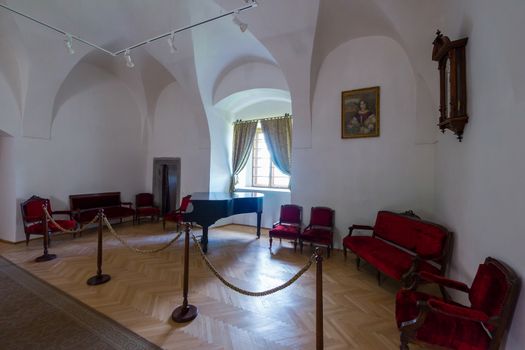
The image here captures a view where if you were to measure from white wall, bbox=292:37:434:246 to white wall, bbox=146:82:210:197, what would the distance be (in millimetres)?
2975

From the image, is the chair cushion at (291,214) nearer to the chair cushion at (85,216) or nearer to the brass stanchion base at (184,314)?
the brass stanchion base at (184,314)

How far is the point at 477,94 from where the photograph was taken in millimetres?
2422

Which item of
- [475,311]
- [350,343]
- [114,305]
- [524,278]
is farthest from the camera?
[114,305]

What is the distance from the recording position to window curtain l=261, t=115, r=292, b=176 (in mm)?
6523

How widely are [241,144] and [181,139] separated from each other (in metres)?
1.84

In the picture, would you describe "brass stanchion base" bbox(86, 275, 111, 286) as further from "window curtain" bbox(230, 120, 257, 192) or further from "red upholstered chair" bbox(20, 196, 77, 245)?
"window curtain" bbox(230, 120, 257, 192)

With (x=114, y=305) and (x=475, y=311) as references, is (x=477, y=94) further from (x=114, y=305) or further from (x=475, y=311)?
(x=114, y=305)

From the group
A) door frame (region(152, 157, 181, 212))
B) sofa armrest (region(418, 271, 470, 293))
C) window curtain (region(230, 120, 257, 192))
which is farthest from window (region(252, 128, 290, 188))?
sofa armrest (region(418, 271, 470, 293))

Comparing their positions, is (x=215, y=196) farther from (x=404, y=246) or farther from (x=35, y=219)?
(x=35, y=219)

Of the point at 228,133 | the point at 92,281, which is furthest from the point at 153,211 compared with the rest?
the point at 92,281

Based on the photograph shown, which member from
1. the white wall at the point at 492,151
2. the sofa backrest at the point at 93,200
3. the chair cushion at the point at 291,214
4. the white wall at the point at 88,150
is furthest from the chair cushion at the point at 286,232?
the white wall at the point at 88,150

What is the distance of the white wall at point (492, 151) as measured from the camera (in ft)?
5.64

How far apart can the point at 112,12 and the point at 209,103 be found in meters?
2.73

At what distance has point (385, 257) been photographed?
343 centimetres
